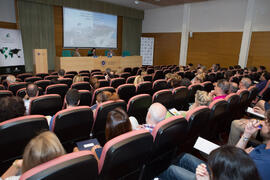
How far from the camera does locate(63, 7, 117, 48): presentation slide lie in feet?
36.8

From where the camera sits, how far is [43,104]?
262 cm

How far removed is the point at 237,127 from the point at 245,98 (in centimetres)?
114

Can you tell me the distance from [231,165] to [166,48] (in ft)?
45.1

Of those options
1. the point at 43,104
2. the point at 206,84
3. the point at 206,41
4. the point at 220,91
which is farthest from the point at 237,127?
the point at 206,41

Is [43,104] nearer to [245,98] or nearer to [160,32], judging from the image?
[245,98]

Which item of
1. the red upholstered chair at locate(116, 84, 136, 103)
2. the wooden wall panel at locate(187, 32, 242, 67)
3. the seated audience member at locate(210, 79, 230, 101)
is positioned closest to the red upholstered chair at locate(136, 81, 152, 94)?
the red upholstered chair at locate(116, 84, 136, 103)

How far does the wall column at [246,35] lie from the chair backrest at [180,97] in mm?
8099

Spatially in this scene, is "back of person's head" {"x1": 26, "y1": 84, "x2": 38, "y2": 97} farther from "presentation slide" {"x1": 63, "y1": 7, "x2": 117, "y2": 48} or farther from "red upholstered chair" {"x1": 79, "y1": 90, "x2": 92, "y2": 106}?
"presentation slide" {"x1": 63, "y1": 7, "x2": 117, "y2": 48}

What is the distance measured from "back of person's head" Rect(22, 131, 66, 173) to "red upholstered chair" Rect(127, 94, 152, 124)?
171 cm

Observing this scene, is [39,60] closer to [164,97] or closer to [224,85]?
[164,97]

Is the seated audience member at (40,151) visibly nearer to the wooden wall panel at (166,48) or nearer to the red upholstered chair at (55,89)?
the red upholstered chair at (55,89)

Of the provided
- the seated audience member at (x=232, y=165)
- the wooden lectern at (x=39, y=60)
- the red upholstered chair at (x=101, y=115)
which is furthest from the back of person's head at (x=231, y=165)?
the wooden lectern at (x=39, y=60)

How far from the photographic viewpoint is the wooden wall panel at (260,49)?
9641 millimetres

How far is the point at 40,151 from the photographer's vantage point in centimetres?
108
